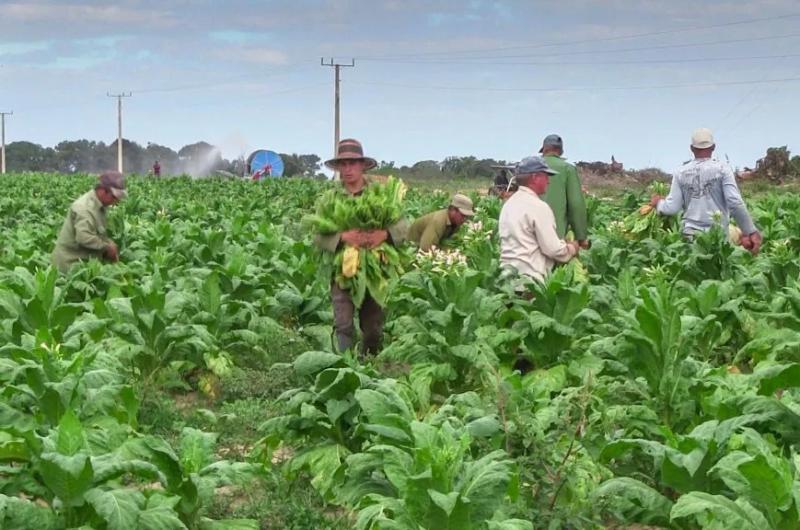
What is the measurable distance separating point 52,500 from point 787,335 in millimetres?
5312

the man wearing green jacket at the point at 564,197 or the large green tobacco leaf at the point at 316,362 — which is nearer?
the large green tobacco leaf at the point at 316,362

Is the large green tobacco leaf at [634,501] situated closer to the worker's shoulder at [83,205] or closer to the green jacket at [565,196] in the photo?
the green jacket at [565,196]

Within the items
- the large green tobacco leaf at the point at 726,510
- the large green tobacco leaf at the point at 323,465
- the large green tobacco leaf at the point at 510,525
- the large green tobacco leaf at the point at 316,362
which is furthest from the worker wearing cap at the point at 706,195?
the large green tobacco leaf at the point at 510,525

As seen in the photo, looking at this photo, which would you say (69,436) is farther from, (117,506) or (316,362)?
(316,362)

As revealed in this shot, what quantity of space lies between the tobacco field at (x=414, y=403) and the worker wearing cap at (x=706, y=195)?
0.85ft

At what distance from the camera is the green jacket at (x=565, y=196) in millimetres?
11602

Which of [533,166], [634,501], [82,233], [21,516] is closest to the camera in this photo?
[21,516]

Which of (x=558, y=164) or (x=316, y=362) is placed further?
(x=558, y=164)

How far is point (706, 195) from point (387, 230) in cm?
367

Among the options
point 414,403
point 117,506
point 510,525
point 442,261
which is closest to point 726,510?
point 510,525

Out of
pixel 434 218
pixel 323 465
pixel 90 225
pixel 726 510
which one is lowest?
pixel 323 465

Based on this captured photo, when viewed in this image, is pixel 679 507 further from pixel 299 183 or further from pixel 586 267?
pixel 299 183

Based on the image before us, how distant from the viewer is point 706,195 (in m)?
12.0

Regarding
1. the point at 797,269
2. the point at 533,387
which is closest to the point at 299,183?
the point at 797,269
